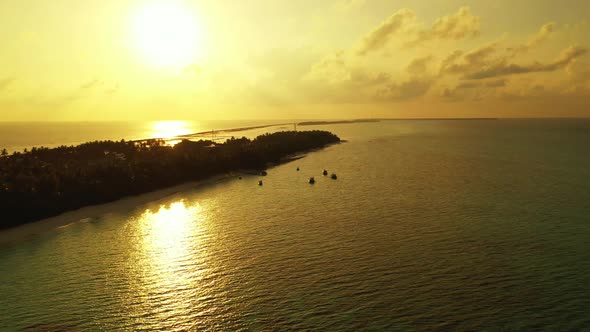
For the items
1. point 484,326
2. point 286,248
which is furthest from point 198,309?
point 484,326

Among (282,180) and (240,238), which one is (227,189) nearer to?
(282,180)

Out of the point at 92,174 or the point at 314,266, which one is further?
the point at 92,174

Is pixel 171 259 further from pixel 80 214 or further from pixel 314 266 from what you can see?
pixel 80 214

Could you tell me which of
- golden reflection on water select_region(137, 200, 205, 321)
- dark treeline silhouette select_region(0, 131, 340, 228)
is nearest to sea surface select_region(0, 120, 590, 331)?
golden reflection on water select_region(137, 200, 205, 321)

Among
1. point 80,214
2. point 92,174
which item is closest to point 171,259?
point 80,214

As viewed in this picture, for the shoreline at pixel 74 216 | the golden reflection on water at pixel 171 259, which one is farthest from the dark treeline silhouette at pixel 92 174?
the golden reflection on water at pixel 171 259

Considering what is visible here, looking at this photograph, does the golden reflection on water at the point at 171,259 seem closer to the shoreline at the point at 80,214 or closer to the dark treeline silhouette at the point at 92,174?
the shoreline at the point at 80,214
